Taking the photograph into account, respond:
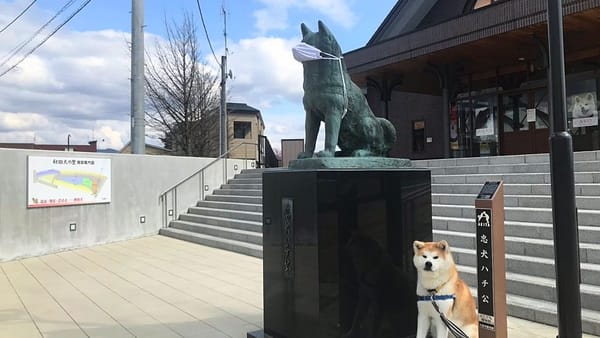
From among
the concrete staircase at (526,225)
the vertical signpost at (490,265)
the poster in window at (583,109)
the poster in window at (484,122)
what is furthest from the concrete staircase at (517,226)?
the poster in window at (583,109)

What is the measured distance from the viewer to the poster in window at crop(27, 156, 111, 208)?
8.48 metres

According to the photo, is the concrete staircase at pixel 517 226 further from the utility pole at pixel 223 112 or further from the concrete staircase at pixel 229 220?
the utility pole at pixel 223 112

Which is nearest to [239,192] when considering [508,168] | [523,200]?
[508,168]

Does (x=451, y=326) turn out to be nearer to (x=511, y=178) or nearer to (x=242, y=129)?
(x=511, y=178)

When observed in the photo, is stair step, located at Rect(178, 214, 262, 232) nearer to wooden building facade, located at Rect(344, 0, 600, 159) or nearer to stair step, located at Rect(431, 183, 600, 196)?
stair step, located at Rect(431, 183, 600, 196)

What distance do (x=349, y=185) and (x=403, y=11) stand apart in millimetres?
14796

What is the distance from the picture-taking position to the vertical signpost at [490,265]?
2.69 m

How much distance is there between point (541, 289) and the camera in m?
4.36

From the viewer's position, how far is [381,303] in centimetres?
318

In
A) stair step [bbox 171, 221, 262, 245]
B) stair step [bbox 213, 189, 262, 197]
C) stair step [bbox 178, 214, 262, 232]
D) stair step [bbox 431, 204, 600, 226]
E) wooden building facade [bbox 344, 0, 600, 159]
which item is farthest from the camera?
stair step [bbox 213, 189, 262, 197]

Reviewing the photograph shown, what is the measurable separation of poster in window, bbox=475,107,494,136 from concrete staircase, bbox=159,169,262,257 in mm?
6764

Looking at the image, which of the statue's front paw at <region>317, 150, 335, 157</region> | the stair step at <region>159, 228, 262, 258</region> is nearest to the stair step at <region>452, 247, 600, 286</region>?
the statue's front paw at <region>317, 150, 335, 157</region>

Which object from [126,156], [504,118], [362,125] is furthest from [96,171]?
[504,118]

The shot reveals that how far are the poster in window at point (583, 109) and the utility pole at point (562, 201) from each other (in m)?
9.66
